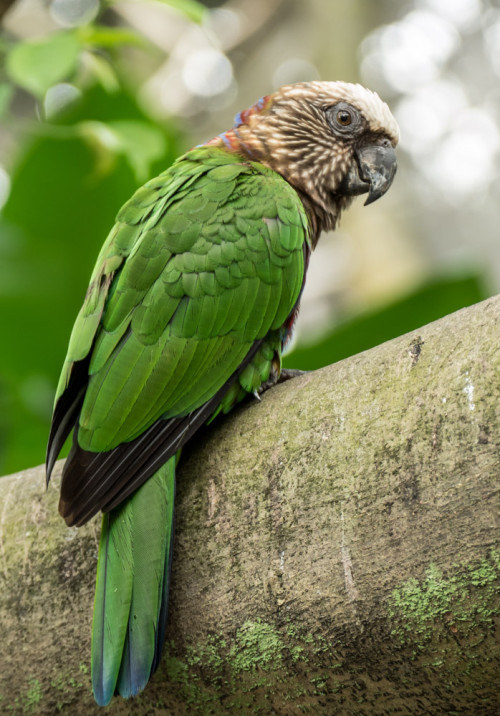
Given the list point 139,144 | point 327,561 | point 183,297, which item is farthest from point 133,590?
point 139,144

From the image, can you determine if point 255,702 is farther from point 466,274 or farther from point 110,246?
point 466,274

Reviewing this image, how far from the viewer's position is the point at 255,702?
1.59m

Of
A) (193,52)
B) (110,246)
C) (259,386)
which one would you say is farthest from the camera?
(193,52)

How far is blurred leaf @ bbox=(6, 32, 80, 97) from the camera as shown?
1.99m

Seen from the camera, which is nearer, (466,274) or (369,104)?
(369,104)

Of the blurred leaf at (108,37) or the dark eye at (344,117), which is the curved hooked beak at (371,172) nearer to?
the dark eye at (344,117)

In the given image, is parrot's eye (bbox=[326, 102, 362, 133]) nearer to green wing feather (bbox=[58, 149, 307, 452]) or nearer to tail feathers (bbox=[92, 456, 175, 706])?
green wing feather (bbox=[58, 149, 307, 452])

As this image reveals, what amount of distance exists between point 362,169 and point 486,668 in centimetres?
181

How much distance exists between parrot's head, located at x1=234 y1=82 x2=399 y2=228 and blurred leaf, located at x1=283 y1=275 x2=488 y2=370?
1.82 feet

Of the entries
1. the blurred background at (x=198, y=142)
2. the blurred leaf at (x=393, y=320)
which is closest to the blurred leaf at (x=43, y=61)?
the blurred background at (x=198, y=142)

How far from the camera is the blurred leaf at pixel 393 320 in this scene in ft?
10.0

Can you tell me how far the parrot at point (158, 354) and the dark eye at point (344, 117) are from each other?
14.4 inches

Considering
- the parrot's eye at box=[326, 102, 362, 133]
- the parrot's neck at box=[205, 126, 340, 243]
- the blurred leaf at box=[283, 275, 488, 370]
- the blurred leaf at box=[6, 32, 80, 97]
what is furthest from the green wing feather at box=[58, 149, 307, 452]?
the blurred leaf at box=[283, 275, 488, 370]

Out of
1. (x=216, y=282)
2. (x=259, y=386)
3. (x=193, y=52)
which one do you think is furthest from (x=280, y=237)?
(x=193, y=52)
